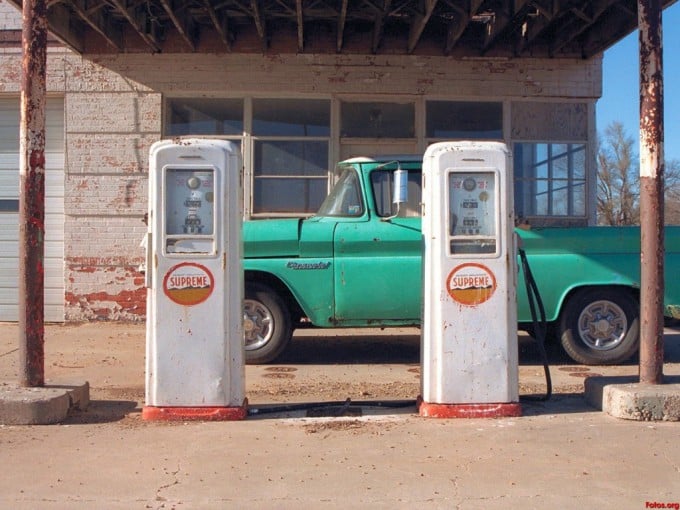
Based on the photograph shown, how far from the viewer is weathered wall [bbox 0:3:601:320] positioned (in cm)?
1134

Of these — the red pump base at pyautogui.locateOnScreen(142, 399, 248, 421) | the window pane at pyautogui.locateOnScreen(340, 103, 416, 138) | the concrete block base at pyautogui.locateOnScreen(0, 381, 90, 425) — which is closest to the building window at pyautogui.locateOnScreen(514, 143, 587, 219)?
the window pane at pyautogui.locateOnScreen(340, 103, 416, 138)

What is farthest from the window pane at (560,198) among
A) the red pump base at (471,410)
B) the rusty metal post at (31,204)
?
the rusty metal post at (31,204)

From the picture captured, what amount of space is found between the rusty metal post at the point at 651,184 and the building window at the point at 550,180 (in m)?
5.62

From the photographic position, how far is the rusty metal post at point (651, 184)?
609cm

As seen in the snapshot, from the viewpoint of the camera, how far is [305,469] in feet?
15.7

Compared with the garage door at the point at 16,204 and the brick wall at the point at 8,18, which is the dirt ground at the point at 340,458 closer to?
the garage door at the point at 16,204

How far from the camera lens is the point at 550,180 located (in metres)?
11.8

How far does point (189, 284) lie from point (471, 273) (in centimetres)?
222

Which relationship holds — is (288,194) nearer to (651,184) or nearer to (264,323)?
(264,323)

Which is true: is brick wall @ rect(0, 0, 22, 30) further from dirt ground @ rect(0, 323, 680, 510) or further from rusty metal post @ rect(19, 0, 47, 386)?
dirt ground @ rect(0, 323, 680, 510)

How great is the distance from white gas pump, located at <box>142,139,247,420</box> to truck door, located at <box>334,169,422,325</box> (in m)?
2.29

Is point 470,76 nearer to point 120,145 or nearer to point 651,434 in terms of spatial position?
point 120,145

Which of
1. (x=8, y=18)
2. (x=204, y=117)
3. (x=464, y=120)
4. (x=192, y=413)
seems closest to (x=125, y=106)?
(x=204, y=117)

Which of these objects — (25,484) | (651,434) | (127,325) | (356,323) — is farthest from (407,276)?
(127,325)
